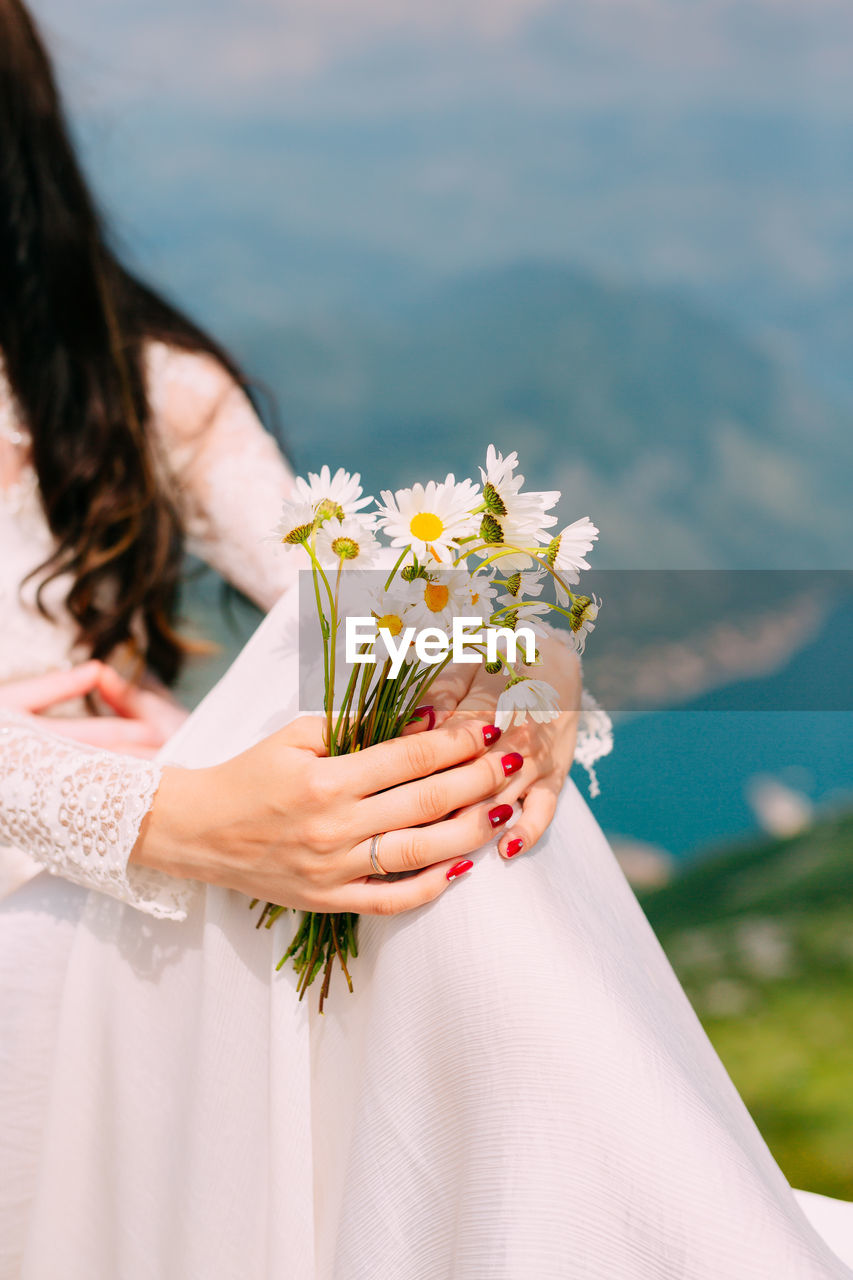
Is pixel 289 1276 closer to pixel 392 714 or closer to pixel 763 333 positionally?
pixel 392 714

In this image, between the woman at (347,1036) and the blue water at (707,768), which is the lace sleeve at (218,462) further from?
the blue water at (707,768)

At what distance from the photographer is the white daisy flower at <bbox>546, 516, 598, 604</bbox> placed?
521 mm

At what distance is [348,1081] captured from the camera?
2.18ft

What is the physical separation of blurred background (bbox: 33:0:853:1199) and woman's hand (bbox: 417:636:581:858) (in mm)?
2463

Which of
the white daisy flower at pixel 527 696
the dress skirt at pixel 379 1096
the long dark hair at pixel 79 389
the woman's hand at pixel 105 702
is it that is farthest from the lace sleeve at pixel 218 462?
the white daisy flower at pixel 527 696

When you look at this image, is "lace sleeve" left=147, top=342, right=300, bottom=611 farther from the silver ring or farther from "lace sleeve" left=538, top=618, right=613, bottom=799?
the silver ring

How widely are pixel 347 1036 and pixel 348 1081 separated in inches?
1.3

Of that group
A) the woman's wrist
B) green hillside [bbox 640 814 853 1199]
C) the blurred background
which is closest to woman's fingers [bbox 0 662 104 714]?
the woman's wrist

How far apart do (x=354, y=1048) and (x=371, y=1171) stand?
0.26 ft

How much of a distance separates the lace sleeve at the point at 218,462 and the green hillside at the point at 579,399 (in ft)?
7.06

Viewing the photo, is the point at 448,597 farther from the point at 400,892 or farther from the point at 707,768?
the point at 707,768

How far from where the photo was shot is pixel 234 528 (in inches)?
49.1

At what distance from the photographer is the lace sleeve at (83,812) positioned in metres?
0.71
